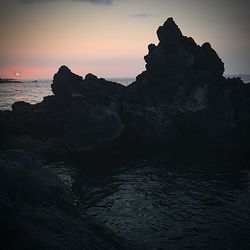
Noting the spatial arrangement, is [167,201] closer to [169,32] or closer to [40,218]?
[40,218]

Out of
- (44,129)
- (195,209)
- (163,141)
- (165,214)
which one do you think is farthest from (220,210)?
(44,129)

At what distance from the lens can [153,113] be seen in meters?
50.4

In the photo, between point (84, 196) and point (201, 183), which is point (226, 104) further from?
point (84, 196)

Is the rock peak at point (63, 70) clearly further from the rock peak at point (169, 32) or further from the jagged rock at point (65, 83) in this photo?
the rock peak at point (169, 32)

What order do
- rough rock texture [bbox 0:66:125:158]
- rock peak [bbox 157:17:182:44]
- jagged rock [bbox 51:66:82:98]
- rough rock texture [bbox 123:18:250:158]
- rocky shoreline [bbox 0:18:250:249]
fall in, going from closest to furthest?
1. rocky shoreline [bbox 0:18:250:249]
2. rough rock texture [bbox 0:66:125:158]
3. rough rock texture [bbox 123:18:250:158]
4. jagged rock [bbox 51:66:82:98]
5. rock peak [bbox 157:17:182:44]

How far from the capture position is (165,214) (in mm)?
24312

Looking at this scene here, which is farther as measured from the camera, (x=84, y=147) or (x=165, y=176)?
(x=84, y=147)

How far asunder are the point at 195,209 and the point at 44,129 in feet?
113

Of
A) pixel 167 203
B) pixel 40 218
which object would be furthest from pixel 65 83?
pixel 40 218

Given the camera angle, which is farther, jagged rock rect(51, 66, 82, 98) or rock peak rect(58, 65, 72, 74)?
rock peak rect(58, 65, 72, 74)

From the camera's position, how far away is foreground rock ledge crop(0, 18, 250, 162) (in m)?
46.7

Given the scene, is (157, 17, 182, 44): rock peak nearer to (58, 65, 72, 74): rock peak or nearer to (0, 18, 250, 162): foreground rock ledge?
(0, 18, 250, 162): foreground rock ledge

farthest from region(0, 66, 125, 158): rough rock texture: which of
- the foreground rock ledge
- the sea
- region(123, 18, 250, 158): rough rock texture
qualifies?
the sea

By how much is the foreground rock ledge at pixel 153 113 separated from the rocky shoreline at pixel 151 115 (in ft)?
0.51
